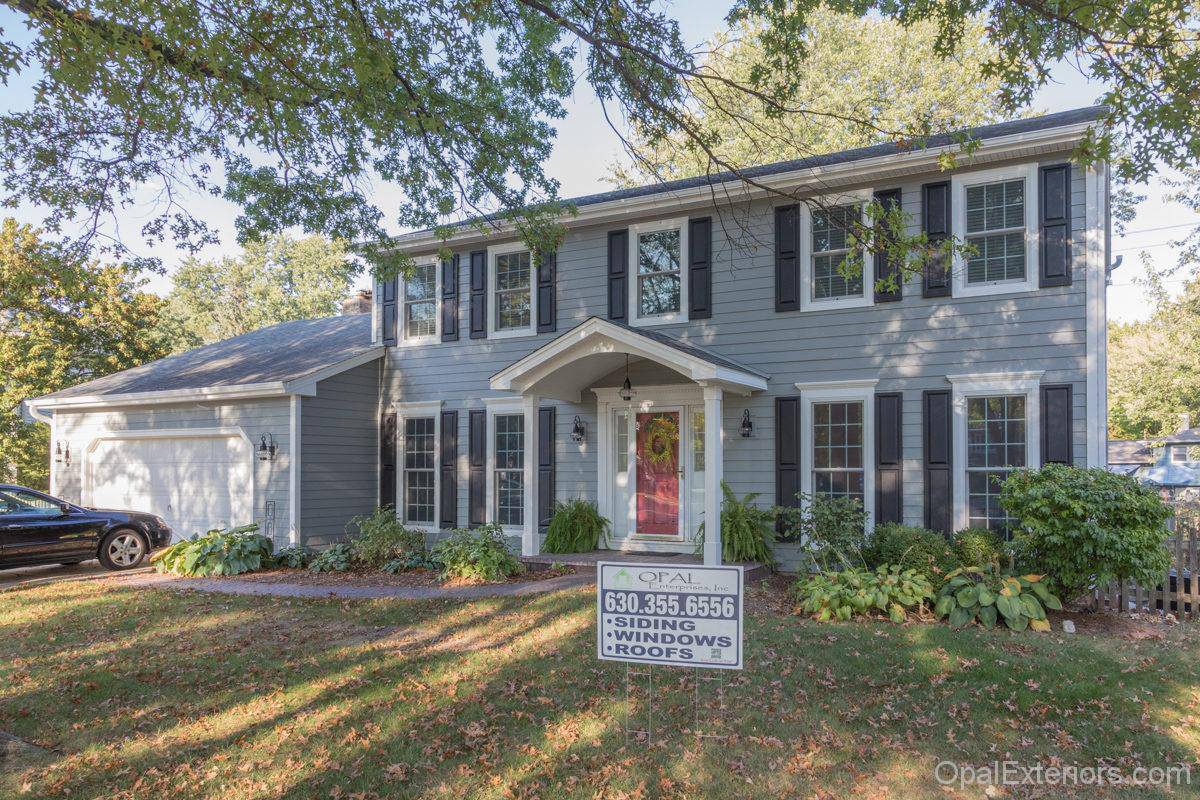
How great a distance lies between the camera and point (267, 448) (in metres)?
11.6

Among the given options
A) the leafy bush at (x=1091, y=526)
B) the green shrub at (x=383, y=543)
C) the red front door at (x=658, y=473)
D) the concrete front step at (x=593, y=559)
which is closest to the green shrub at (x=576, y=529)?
the concrete front step at (x=593, y=559)

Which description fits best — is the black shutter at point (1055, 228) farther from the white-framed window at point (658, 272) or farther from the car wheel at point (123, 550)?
the car wheel at point (123, 550)

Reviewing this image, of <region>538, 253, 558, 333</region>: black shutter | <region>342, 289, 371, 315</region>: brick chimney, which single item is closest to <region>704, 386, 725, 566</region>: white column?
<region>538, 253, 558, 333</region>: black shutter

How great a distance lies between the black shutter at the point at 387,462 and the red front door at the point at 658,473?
4.49 m

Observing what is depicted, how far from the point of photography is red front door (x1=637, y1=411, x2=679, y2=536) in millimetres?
10305

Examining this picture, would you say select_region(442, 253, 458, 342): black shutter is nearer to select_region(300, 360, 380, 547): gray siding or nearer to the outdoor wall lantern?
select_region(300, 360, 380, 547): gray siding

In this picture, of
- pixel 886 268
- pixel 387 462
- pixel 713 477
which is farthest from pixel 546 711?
pixel 387 462

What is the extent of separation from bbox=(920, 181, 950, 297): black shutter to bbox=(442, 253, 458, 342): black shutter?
23.2 ft

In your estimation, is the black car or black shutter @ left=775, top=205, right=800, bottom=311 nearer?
black shutter @ left=775, top=205, right=800, bottom=311

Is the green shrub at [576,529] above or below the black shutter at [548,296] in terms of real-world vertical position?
below

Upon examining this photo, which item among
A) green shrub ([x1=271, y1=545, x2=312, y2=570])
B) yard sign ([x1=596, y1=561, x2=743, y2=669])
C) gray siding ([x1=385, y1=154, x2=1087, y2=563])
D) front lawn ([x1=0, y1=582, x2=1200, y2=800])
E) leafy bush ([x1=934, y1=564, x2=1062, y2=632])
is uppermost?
gray siding ([x1=385, y1=154, x2=1087, y2=563])

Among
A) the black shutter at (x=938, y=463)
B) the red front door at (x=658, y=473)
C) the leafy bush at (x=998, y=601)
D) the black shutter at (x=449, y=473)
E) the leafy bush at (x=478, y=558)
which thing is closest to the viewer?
the leafy bush at (x=998, y=601)

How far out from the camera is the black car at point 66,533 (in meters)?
9.97

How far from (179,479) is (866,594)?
11474mm
